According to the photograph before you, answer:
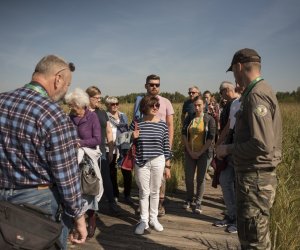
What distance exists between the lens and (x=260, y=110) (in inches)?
94.2

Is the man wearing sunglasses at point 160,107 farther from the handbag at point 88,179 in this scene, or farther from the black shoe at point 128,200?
the handbag at point 88,179

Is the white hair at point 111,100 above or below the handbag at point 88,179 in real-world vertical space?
above

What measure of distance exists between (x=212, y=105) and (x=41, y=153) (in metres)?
6.85

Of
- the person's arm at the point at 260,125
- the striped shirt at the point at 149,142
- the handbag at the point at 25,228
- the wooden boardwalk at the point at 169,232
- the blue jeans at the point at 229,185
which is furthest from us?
the blue jeans at the point at 229,185

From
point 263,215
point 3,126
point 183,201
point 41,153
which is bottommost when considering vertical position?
point 183,201

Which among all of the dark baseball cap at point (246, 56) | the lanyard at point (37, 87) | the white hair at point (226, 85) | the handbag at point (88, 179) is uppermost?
the dark baseball cap at point (246, 56)

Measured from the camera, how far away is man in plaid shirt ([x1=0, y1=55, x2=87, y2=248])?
74.0 inches

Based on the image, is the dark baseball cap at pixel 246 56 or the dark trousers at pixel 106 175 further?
the dark trousers at pixel 106 175

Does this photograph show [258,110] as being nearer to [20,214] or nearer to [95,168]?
[20,214]

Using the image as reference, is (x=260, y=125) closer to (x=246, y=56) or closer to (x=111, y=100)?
(x=246, y=56)

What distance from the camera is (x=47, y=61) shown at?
204cm

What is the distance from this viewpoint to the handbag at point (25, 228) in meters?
1.74

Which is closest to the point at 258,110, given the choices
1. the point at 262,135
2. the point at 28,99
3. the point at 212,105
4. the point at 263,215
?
the point at 262,135

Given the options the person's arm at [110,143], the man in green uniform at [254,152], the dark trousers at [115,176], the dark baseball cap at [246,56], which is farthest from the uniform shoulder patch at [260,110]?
the dark trousers at [115,176]
